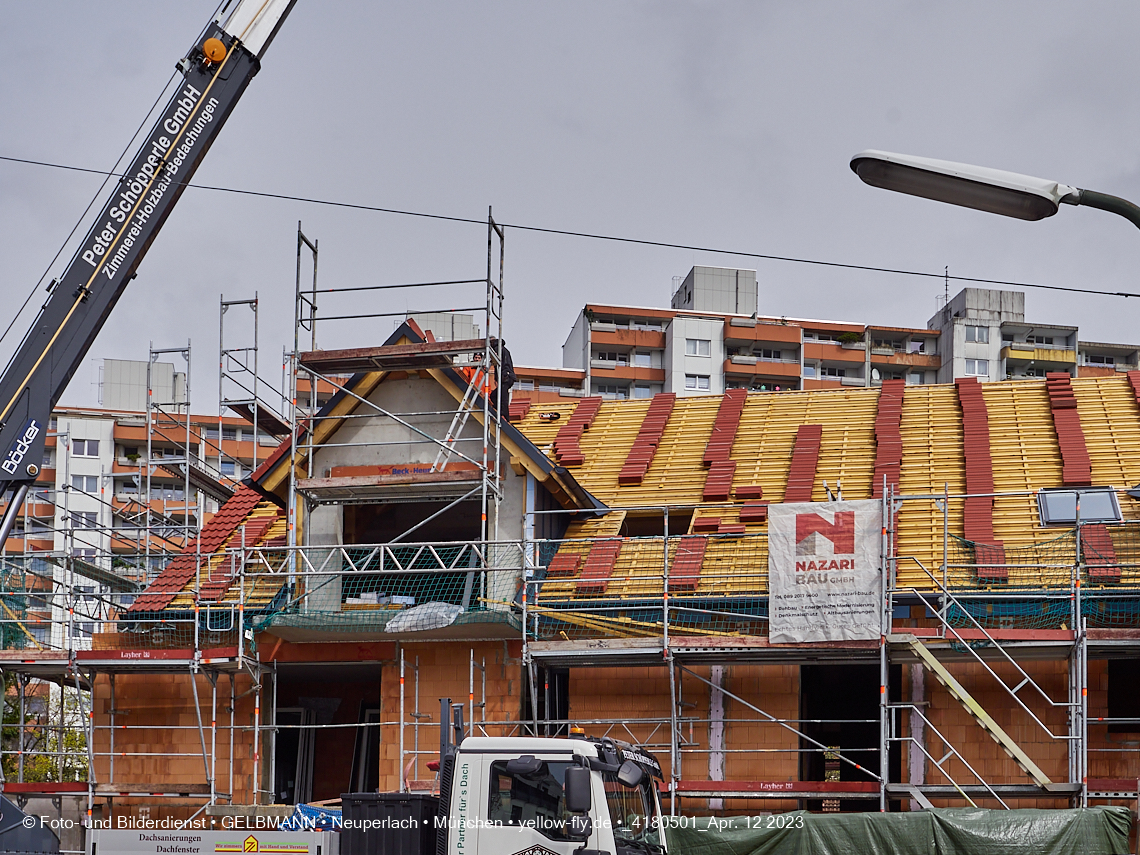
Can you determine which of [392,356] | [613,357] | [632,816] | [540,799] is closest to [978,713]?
[632,816]

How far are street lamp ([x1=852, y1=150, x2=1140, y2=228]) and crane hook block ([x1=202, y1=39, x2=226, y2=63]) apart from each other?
13.9m

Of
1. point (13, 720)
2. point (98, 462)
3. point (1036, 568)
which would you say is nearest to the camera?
point (1036, 568)

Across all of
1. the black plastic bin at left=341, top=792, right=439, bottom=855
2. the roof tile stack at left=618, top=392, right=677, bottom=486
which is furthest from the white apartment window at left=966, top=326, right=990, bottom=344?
the black plastic bin at left=341, top=792, right=439, bottom=855

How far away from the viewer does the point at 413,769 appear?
21.4 m

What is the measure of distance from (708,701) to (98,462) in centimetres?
6842

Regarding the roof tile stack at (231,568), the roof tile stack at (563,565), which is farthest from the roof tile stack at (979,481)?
the roof tile stack at (231,568)

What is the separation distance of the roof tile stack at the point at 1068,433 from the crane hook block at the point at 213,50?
583 inches

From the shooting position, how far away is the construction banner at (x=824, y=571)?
20109mm

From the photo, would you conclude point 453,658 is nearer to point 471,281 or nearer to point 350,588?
point 350,588

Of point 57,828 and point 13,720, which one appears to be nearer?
point 57,828

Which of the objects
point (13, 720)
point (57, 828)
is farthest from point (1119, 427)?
point (13, 720)

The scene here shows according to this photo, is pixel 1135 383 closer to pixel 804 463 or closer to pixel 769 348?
pixel 804 463

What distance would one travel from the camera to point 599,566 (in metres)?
22.5

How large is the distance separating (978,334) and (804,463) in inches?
2659
